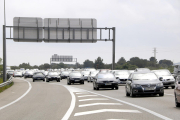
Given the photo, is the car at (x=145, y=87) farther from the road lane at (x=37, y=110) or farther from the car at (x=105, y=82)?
the car at (x=105, y=82)

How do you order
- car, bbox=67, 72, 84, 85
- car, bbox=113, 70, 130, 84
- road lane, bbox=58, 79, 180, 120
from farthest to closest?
car, bbox=67, 72, 84, 85, car, bbox=113, 70, 130, 84, road lane, bbox=58, 79, 180, 120

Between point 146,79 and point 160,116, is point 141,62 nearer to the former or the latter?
point 146,79

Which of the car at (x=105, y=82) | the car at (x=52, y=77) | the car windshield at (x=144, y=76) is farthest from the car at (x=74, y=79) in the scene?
the car windshield at (x=144, y=76)

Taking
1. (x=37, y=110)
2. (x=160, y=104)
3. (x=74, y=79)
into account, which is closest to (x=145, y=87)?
(x=160, y=104)

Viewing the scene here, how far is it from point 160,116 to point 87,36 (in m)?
37.0

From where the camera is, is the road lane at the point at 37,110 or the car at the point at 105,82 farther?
the car at the point at 105,82

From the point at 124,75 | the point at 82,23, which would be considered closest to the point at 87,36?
the point at 82,23

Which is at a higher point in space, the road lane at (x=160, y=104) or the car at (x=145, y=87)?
the car at (x=145, y=87)

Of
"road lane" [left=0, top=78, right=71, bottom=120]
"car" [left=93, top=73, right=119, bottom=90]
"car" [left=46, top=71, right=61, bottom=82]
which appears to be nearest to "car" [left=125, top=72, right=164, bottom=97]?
"road lane" [left=0, top=78, right=71, bottom=120]

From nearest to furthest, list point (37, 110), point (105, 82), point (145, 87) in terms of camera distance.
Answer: point (37, 110)
point (145, 87)
point (105, 82)

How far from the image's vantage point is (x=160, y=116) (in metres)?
11.2

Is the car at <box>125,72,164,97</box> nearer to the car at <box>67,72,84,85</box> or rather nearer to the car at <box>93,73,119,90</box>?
the car at <box>93,73,119,90</box>

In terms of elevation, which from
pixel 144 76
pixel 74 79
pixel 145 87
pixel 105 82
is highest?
pixel 144 76

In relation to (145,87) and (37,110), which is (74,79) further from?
(37,110)
